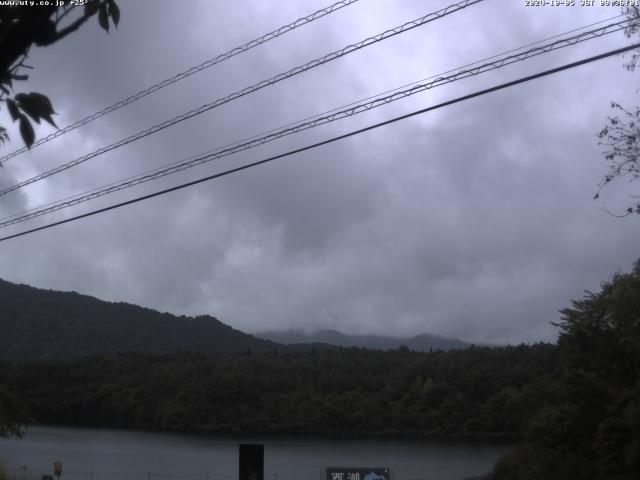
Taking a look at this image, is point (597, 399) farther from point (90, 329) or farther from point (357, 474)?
point (90, 329)

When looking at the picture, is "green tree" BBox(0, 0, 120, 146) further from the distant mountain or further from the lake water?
the distant mountain

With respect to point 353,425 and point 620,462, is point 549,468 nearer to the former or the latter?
point 620,462

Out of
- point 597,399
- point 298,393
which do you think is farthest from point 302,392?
point 597,399

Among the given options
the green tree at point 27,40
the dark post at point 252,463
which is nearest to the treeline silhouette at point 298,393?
the dark post at point 252,463

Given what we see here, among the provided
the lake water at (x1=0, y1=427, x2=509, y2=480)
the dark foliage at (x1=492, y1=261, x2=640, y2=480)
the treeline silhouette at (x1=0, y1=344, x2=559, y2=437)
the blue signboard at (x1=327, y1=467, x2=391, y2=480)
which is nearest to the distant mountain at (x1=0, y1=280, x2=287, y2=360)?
the treeline silhouette at (x1=0, y1=344, x2=559, y2=437)

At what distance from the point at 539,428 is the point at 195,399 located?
145 feet

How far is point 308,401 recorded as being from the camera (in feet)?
207

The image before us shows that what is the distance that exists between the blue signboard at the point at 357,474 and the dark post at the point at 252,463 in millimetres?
1181

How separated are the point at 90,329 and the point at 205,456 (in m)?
54.2

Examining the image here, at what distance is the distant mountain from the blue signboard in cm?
7185

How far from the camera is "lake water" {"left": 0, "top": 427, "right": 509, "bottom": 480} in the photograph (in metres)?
34.6

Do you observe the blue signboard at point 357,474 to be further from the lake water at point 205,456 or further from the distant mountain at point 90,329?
the distant mountain at point 90,329

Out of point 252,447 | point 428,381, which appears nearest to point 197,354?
point 428,381

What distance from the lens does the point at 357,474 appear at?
10703mm
